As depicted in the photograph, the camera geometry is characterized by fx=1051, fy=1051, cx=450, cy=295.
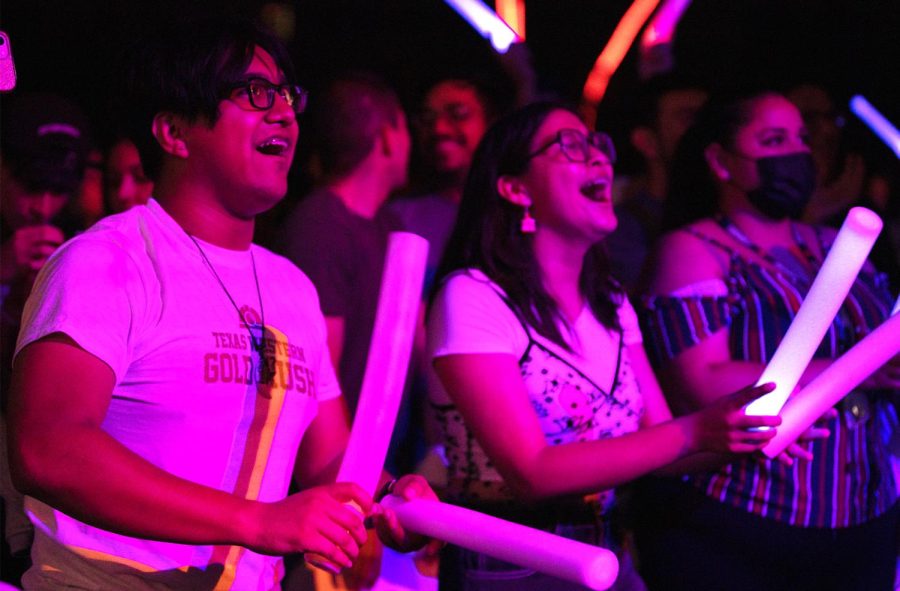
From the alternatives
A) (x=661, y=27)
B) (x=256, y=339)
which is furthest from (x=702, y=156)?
(x=256, y=339)

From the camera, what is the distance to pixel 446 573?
2.21 meters

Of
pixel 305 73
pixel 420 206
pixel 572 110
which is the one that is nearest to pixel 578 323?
pixel 572 110

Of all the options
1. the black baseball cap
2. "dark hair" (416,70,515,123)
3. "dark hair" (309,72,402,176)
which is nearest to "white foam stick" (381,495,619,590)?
the black baseball cap

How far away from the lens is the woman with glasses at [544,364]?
2102mm

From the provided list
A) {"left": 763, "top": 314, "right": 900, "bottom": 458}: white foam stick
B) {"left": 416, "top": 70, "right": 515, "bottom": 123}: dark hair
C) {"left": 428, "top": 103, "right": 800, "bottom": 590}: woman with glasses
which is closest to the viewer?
{"left": 763, "top": 314, "right": 900, "bottom": 458}: white foam stick

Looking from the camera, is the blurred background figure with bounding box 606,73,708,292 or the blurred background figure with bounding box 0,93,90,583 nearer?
the blurred background figure with bounding box 0,93,90,583

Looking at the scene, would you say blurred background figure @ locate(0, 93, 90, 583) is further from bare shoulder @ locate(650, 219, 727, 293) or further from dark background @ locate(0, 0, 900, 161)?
dark background @ locate(0, 0, 900, 161)

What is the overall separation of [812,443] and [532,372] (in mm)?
806

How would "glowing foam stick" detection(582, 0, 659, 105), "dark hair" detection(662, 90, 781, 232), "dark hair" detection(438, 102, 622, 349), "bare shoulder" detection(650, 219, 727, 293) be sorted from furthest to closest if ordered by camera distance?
"glowing foam stick" detection(582, 0, 659, 105), "dark hair" detection(662, 90, 781, 232), "bare shoulder" detection(650, 219, 727, 293), "dark hair" detection(438, 102, 622, 349)

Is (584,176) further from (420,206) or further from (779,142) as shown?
(420,206)

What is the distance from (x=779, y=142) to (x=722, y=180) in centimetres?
18

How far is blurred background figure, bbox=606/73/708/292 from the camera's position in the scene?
12.5 feet

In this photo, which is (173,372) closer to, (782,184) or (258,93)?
(258,93)

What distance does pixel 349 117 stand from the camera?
3549 millimetres
